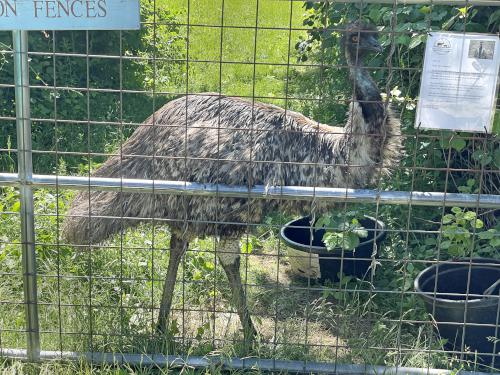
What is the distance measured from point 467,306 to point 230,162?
1341 mm

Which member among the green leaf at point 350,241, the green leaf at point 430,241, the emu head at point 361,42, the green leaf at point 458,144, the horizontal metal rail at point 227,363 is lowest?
the horizontal metal rail at point 227,363

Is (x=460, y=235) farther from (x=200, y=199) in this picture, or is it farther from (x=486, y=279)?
(x=200, y=199)

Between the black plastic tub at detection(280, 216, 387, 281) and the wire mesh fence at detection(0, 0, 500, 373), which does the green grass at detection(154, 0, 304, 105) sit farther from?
the wire mesh fence at detection(0, 0, 500, 373)

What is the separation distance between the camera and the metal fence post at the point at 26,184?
3329mm

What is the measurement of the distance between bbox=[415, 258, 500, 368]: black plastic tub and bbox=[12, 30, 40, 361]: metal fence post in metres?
1.83

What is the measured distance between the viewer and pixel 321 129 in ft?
13.8

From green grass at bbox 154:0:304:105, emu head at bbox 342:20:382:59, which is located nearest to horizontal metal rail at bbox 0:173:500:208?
emu head at bbox 342:20:382:59

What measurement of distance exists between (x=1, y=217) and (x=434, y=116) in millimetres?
2932

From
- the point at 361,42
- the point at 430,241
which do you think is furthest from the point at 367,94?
the point at 430,241

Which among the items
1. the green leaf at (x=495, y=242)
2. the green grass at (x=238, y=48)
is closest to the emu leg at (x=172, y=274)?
the green leaf at (x=495, y=242)

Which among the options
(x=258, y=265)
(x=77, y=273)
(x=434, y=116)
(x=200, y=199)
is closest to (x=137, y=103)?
(x=258, y=265)

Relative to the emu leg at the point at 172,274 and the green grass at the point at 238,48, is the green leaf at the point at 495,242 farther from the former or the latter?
the green grass at the point at 238,48

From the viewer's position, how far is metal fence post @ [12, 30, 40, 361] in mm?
3329

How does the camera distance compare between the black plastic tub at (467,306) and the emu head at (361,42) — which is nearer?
the black plastic tub at (467,306)
